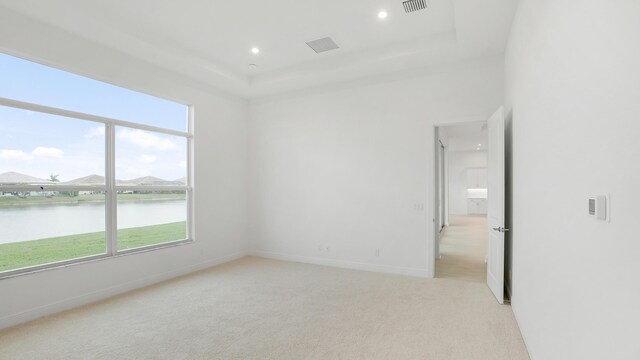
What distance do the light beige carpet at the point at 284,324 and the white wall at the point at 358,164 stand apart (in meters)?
0.87

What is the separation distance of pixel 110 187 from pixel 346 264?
11.9 feet

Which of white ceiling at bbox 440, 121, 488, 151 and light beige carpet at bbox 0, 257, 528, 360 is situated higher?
white ceiling at bbox 440, 121, 488, 151

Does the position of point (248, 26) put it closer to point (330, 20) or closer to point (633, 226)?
point (330, 20)

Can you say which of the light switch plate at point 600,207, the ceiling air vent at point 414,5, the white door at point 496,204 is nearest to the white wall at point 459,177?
the white door at point 496,204

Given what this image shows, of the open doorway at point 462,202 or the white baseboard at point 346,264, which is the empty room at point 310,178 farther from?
the open doorway at point 462,202

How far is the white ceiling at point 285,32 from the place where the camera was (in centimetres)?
330

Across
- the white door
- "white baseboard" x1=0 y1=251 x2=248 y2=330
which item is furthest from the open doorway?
"white baseboard" x1=0 y1=251 x2=248 y2=330

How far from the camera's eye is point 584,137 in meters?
1.38

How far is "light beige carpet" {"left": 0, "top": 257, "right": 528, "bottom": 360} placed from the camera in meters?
2.59

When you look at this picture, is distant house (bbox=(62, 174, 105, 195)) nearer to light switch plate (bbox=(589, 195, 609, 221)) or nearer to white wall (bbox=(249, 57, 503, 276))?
white wall (bbox=(249, 57, 503, 276))

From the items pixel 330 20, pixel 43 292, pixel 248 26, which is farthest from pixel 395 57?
pixel 43 292

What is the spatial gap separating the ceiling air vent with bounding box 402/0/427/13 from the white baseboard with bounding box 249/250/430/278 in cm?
349

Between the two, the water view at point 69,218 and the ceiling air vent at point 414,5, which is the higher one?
the ceiling air vent at point 414,5

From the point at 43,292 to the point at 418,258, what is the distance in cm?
466
